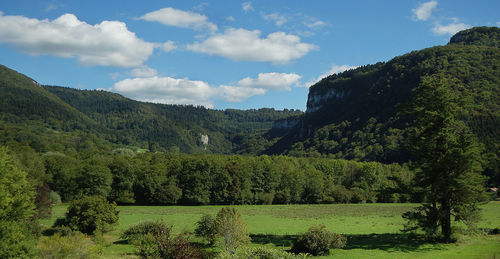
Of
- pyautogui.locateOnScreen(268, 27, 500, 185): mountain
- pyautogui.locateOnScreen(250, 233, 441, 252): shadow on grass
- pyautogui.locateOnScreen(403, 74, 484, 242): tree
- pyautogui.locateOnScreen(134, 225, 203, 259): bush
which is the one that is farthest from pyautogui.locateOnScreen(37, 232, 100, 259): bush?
pyautogui.locateOnScreen(268, 27, 500, 185): mountain

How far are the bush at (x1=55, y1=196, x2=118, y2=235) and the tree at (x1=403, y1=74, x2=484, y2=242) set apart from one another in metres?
30.6

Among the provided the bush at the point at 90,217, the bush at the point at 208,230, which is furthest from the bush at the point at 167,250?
the bush at the point at 90,217

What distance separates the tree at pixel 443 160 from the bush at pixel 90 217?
30638mm

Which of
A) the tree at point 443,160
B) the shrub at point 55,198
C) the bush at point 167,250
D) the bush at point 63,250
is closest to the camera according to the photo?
the bush at point 167,250

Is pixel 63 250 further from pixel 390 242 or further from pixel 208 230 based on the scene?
pixel 390 242

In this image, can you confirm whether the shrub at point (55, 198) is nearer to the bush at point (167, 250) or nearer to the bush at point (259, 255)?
the bush at point (167, 250)

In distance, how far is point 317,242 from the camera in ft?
85.9

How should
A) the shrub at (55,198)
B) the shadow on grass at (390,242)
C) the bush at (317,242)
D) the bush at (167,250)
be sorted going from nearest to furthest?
the bush at (167,250)
the shadow on grass at (390,242)
the bush at (317,242)
the shrub at (55,198)

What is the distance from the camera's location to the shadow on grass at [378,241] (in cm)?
2614

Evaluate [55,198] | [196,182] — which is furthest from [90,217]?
[196,182]

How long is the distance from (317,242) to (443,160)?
11.7 m

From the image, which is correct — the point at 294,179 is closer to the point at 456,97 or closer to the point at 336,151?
the point at 456,97

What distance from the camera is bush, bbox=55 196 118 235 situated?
37.6 metres

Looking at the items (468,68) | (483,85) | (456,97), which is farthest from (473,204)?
(468,68)
